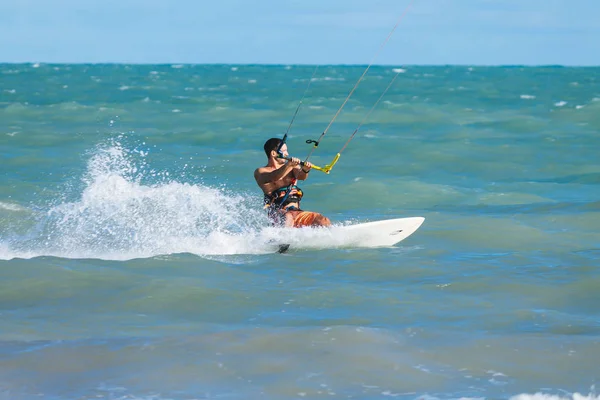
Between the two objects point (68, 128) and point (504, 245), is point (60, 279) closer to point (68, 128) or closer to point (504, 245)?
point (504, 245)

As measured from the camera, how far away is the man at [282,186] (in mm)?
10531

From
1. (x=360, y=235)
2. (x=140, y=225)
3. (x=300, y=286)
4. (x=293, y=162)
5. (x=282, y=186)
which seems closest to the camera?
(x=300, y=286)

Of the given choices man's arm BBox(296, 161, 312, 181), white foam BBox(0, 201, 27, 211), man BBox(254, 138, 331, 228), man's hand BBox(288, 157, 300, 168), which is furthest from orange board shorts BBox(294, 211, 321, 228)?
white foam BBox(0, 201, 27, 211)

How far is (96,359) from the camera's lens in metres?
7.13

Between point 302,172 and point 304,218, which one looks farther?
point 304,218

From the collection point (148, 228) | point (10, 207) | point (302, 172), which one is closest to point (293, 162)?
point (302, 172)

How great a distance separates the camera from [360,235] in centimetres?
1146

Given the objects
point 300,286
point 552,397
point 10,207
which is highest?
point 10,207

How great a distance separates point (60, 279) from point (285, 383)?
3826 mm

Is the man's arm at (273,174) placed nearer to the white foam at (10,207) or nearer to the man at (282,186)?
the man at (282,186)

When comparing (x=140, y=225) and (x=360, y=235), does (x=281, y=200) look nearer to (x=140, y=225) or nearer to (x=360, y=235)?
(x=360, y=235)

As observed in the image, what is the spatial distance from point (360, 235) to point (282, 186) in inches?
51.6

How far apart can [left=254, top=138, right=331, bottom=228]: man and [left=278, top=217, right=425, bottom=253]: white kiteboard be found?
136mm

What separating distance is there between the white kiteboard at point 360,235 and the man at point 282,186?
0.45 ft
